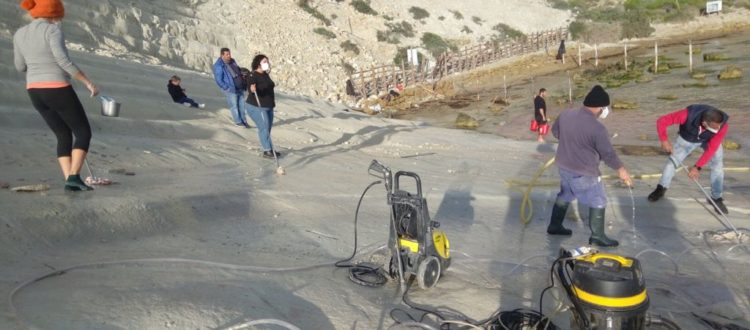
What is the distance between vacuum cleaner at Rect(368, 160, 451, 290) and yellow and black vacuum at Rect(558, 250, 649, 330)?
128 cm

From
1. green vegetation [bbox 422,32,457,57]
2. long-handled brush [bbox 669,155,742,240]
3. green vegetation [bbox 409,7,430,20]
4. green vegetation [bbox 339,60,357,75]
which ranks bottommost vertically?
long-handled brush [bbox 669,155,742,240]

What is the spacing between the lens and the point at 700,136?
7.57 m

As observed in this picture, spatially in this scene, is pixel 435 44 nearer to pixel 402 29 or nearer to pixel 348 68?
pixel 402 29

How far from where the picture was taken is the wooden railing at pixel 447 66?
30531mm

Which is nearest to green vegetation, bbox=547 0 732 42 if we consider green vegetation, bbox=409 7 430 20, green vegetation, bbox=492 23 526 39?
green vegetation, bbox=492 23 526 39

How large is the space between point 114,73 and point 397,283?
11.7m

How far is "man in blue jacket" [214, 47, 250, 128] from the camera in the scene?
12070mm

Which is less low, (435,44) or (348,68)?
(435,44)

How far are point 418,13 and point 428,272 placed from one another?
4093 cm

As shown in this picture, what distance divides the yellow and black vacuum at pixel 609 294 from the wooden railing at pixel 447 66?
25854 mm

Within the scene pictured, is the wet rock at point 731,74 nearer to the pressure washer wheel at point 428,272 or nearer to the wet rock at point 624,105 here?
the wet rock at point 624,105

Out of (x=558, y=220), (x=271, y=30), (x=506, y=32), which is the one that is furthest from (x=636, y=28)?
(x=558, y=220)

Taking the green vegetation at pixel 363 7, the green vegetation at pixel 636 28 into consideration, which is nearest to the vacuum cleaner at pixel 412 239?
the green vegetation at pixel 363 7

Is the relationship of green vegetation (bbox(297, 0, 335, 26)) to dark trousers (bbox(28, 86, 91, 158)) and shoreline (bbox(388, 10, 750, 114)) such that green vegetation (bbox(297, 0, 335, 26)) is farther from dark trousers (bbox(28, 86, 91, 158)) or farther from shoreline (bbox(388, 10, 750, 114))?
dark trousers (bbox(28, 86, 91, 158))
